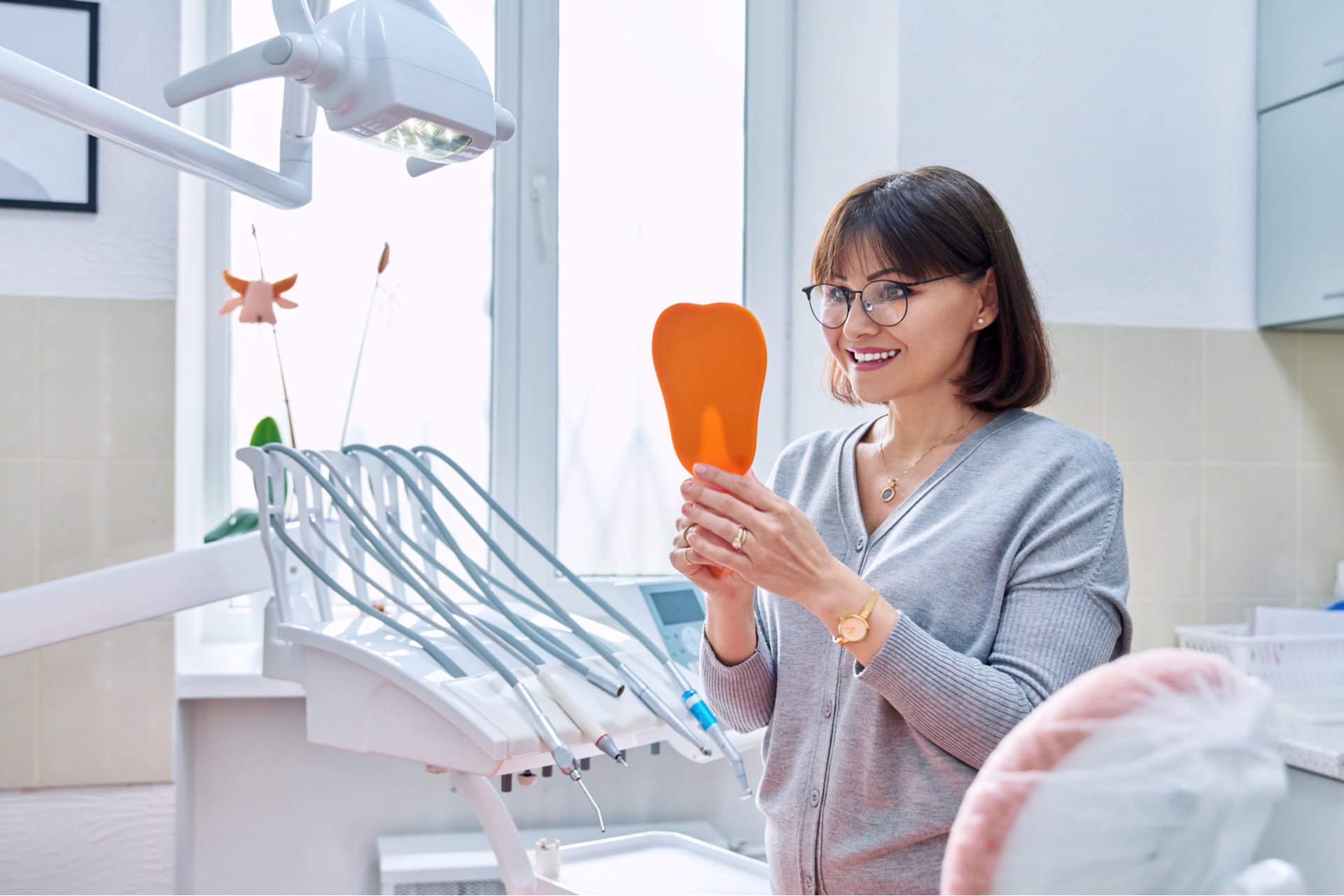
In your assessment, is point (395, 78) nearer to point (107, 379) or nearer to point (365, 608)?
point (365, 608)

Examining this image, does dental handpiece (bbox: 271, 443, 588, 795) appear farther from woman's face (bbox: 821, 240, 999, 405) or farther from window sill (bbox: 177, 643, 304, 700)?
window sill (bbox: 177, 643, 304, 700)

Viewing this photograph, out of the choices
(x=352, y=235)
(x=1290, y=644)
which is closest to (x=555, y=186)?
(x=352, y=235)

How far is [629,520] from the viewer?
224 cm

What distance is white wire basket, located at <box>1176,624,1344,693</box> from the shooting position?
5.57ft

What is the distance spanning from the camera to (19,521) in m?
1.62

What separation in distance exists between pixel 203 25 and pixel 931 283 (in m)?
1.66

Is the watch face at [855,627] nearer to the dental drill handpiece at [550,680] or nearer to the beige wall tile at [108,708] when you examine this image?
the dental drill handpiece at [550,680]

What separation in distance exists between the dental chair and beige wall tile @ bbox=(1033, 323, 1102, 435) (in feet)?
5.49

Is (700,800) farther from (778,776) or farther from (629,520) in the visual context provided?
(778,776)

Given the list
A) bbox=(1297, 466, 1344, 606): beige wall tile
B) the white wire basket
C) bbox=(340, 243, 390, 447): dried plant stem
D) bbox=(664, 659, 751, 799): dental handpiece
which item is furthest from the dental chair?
bbox=(1297, 466, 1344, 606): beige wall tile

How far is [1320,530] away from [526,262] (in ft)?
5.49

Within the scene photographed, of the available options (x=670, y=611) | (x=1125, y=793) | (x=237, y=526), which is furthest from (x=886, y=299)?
(x=237, y=526)

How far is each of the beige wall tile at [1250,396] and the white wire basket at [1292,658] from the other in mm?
378

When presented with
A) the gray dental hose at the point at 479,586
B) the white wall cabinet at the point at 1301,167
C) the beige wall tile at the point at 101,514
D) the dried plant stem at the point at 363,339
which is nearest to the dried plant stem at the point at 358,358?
the dried plant stem at the point at 363,339
